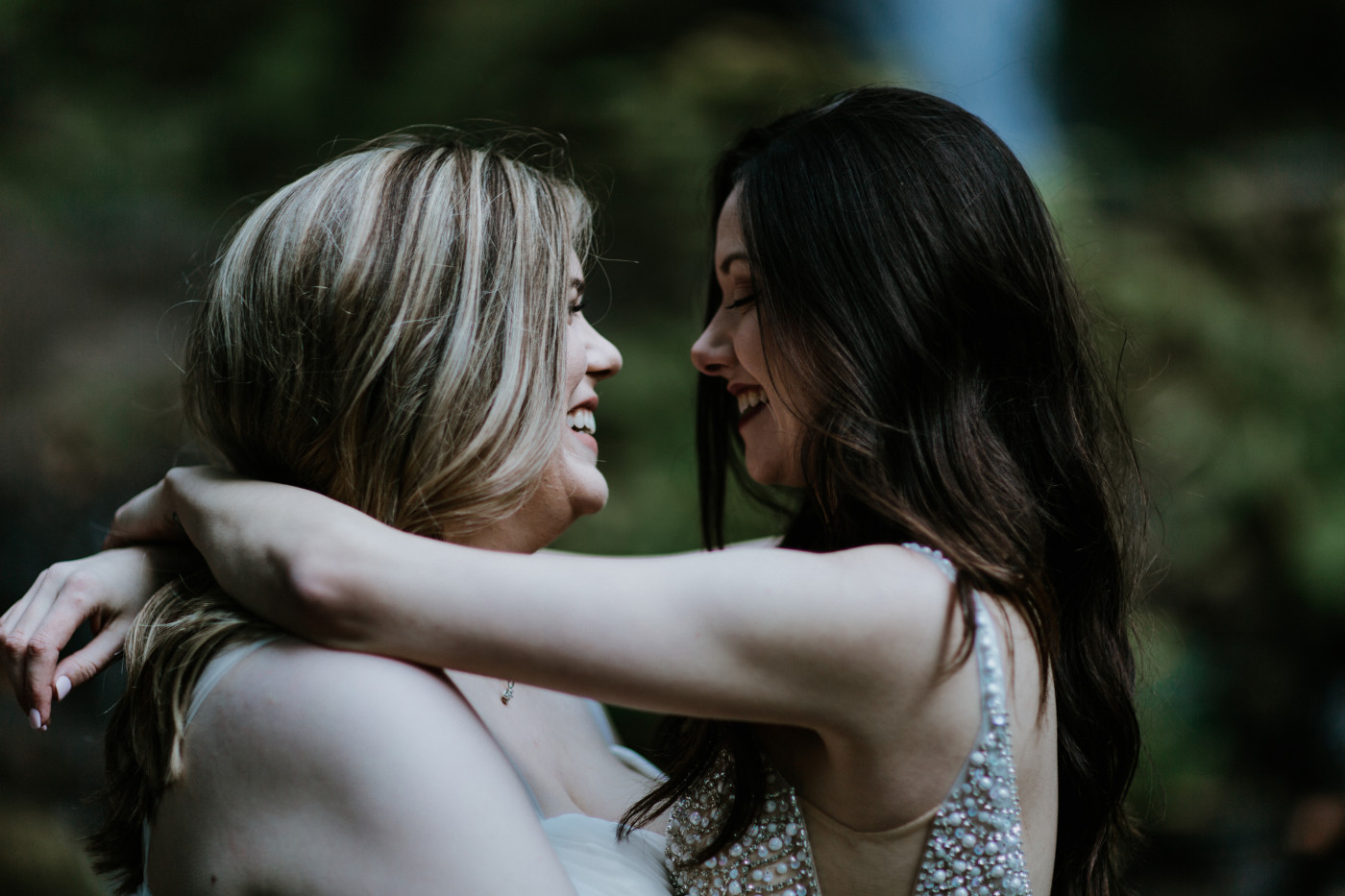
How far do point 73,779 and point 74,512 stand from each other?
1.03 meters

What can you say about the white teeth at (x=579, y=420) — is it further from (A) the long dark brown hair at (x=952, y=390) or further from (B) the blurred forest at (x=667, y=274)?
(B) the blurred forest at (x=667, y=274)

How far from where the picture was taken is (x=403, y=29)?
388 centimetres

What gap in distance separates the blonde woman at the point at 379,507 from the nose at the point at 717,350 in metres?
0.20

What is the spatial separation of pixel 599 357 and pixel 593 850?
0.88 m

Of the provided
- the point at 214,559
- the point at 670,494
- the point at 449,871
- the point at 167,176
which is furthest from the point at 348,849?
the point at 167,176

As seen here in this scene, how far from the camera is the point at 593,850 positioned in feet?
4.75

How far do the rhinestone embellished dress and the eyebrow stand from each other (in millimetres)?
633

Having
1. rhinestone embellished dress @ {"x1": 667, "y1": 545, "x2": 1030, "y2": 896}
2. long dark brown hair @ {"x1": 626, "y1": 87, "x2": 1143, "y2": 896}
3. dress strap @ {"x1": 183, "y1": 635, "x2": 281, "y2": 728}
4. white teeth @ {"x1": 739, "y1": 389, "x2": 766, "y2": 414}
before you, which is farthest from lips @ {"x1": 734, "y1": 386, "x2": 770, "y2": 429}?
dress strap @ {"x1": 183, "y1": 635, "x2": 281, "y2": 728}

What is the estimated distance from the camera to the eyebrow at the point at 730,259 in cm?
165

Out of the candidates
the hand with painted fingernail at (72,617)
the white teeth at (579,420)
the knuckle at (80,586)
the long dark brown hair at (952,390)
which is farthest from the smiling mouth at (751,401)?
the knuckle at (80,586)

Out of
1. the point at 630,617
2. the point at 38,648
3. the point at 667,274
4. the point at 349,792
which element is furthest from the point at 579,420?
the point at 667,274

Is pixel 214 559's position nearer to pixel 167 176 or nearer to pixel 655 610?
pixel 655 610

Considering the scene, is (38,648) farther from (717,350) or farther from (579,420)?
(717,350)

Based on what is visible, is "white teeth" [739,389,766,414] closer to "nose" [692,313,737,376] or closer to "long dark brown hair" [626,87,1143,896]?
"nose" [692,313,737,376]
